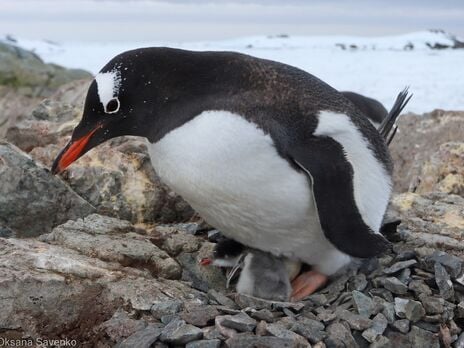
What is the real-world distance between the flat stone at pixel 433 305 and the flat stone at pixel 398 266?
0.71 ft

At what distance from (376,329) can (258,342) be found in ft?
1.71

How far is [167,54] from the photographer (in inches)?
103

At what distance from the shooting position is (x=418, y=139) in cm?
601

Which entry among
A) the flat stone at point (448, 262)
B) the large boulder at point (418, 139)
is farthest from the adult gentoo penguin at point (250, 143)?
the large boulder at point (418, 139)

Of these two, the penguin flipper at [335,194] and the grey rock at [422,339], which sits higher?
the penguin flipper at [335,194]

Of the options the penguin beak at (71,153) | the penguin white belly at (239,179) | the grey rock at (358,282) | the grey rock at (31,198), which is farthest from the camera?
the grey rock at (31,198)

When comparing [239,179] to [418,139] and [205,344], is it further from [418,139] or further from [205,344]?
[418,139]

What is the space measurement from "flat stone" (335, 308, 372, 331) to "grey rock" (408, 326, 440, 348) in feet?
0.58

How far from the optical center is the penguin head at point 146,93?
255 centimetres

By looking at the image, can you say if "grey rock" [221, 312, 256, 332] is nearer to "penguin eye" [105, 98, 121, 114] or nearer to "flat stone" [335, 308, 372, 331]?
"flat stone" [335, 308, 372, 331]

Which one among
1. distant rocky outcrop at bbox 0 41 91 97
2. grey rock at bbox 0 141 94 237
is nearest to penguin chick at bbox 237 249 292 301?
grey rock at bbox 0 141 94 237

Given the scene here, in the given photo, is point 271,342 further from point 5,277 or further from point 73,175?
point 73,175

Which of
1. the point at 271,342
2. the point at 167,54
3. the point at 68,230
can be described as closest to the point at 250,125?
the point at 167,54

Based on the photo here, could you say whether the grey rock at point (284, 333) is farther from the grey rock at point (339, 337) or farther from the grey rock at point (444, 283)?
the grey rock at point (444, 283)
